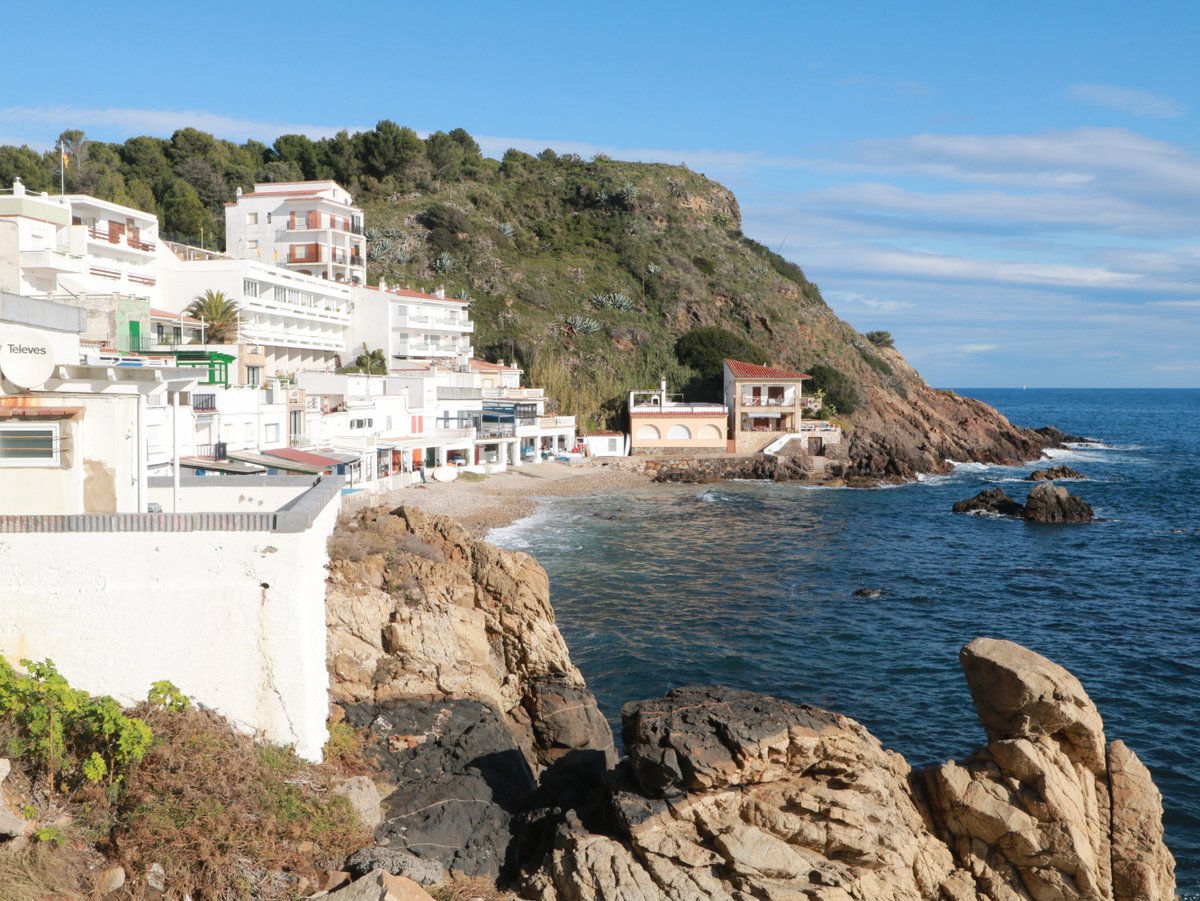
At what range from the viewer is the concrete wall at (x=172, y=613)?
39.9 ft

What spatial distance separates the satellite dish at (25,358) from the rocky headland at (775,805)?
17.9 feet

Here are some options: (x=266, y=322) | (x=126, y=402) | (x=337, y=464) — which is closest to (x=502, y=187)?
(x=266, y=322)

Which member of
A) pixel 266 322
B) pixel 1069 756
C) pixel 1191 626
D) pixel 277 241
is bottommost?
pixel 1191 626

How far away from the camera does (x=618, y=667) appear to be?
24.5 metres

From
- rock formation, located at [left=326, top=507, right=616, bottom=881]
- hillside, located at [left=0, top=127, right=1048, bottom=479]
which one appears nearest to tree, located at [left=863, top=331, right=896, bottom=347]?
hillside, located at [left=0, top=127, right=1048, bottom=479]

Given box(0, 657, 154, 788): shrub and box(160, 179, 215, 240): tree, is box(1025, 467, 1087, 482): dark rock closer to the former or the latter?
box(160, 179, 215, 240): tree

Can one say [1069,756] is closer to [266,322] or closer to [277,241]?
[266,322]

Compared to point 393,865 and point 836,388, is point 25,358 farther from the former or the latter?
point 836,388

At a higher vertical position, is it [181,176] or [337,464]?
[181,176]

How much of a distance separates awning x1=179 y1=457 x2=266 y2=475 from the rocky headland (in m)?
15.6

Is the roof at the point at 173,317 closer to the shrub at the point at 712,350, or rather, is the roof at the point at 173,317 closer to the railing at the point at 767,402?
the railing at the point at 767,402

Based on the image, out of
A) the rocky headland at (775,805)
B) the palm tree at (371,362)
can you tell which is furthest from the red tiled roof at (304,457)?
the palm tree at (371,362)

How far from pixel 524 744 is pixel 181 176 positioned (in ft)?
282

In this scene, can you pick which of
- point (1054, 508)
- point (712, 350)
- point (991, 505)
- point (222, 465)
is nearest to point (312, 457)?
point (222, 465)
